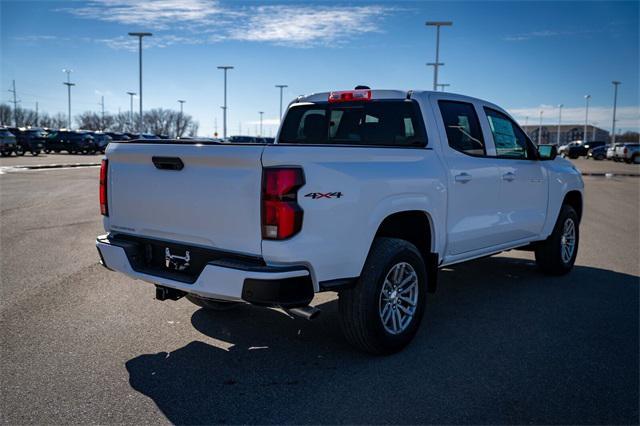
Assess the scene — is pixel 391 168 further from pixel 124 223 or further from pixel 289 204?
pixel 124 223

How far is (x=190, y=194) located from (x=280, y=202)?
2.40ft

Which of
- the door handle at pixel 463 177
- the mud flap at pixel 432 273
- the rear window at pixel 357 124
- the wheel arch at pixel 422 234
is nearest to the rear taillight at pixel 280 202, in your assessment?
the wheel arch at pixel 422 234

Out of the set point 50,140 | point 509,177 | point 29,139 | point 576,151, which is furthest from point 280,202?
point 50,140

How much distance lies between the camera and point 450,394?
12.5 feet

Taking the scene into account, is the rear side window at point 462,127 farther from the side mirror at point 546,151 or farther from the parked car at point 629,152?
the parked car at point 629,152

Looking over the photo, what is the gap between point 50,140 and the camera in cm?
4678

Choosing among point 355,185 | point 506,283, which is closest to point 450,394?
point 355,185

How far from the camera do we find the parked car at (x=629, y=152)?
48744 millimetres

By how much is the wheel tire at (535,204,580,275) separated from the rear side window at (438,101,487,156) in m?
2.09

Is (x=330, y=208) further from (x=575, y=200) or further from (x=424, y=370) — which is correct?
(x=575, y=200)

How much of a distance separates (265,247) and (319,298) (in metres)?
2.59

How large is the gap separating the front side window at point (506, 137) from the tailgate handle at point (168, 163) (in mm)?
3397

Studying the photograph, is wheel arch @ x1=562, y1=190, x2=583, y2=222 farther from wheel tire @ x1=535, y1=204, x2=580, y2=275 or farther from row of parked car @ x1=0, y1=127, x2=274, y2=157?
row of parked car @ x1=0, y1=127, x2=274, y2=157

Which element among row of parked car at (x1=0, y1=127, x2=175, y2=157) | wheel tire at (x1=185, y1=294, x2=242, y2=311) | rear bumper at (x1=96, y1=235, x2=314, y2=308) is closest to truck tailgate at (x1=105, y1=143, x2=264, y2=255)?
rear bumper at (x1=96, y1=235, x2=314, y2=308)
